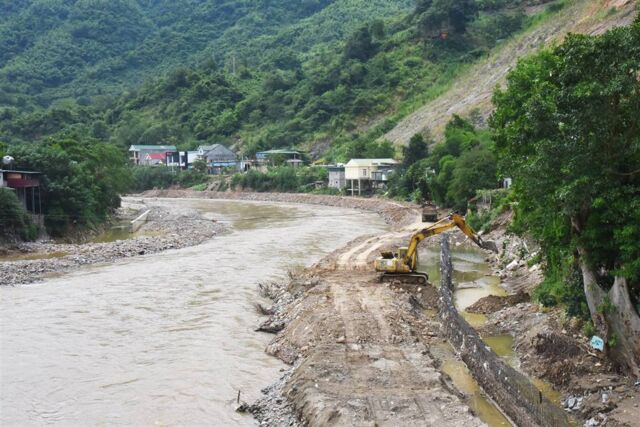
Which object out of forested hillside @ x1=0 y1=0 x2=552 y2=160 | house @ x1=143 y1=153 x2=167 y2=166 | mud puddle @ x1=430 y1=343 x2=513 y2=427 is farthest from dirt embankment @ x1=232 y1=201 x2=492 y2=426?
house @ x1=143 y1=153 x2=167 y2=166

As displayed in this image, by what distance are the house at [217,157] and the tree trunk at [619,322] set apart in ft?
357

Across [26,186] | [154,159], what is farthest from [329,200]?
[154,159]

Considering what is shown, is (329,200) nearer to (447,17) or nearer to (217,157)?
(217,157)

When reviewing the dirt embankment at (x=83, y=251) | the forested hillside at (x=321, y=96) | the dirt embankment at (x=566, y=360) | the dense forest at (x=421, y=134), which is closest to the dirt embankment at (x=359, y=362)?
the dirt embankment at (x=566, y=360)

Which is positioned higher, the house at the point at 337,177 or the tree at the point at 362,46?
the tree at the point at 362,46

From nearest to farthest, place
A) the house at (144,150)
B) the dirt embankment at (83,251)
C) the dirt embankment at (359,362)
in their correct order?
the dirt embankment at (359,362) < the dirt embankment at (83,251) < the house at (144,150)

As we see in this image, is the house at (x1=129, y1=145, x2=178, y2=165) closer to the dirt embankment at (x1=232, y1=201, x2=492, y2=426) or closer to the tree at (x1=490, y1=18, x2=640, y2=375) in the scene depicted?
the dirt embankment at (x1=232, y1=201, x2=492, y2=426)

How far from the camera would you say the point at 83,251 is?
38.4m

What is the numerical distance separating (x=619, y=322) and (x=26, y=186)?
4062 cm

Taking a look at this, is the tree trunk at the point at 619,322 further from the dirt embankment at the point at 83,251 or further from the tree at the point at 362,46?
the tree at the point at 362,46

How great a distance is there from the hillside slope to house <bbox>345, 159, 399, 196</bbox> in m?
8.71

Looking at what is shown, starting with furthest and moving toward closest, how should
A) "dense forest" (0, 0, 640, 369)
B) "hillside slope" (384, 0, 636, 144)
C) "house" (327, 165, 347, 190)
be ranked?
1. "house" (327, 165, 347, 190)
2. "hillside slope" (384, 0, 636, 144)
3. "dense forest" (0, 0, 640, 369)

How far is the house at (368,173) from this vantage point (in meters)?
84.9

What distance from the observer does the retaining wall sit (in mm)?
12236
